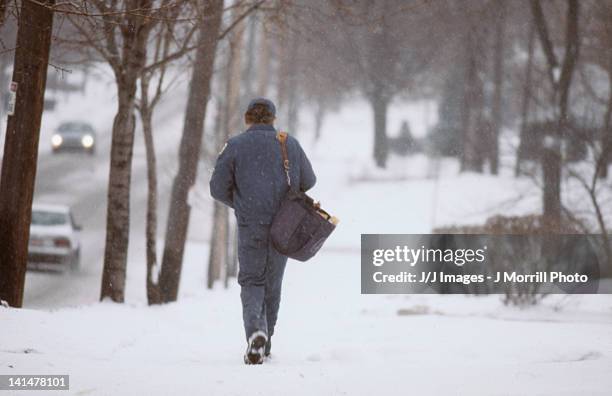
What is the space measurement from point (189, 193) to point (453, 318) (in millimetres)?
4824

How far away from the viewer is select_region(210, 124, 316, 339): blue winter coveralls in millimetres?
6758

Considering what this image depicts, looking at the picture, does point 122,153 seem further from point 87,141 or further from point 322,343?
point 87,141

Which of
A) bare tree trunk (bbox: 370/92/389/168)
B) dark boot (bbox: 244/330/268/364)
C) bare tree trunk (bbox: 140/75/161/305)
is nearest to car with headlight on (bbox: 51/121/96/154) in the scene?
bare tree trunk (bbox: 370/92/389/168)

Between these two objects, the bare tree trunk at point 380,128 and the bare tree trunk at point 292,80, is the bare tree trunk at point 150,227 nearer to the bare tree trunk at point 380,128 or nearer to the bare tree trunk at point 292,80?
the bare tree trunk at point 292,80

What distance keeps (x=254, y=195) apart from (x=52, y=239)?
1425cm

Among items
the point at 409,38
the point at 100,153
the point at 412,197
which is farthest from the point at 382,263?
the point at 100,153

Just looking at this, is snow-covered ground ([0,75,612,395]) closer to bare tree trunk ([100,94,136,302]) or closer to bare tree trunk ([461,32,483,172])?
bare tree trunk ([100,94,136,302])

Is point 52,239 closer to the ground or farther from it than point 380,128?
closer to the ground

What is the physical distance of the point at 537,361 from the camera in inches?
288

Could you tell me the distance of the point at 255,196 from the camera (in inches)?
266

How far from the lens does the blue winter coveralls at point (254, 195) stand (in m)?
6.76

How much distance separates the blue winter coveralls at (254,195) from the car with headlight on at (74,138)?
3798 centimetres

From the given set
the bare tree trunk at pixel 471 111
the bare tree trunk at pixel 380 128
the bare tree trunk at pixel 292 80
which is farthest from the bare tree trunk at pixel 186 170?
the bare tree trunk at pixel 380 128

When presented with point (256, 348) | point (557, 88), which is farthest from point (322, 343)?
point (557, 88)
